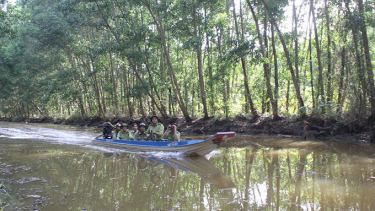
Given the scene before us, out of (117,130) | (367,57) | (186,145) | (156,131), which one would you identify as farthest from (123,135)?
(367,57)

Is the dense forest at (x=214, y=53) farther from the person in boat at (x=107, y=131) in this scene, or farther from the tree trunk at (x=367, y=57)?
the person in boat at (x=107, y=131)

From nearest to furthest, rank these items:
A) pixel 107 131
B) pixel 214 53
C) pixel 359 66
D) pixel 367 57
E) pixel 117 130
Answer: pixel 367 57
pixel 359 66
pixel 117 130
pixel 107 131
pixel 214 53

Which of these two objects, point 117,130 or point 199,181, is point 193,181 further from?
point 117,130

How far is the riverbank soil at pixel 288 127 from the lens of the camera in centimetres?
1188

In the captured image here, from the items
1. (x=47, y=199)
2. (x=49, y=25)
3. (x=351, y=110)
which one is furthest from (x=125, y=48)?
(x=47, y=199)

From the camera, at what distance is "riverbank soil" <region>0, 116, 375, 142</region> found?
11.9 metres

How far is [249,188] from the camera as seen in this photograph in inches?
217

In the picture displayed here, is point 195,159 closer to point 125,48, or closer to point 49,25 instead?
point 125,48

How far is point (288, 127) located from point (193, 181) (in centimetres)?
967

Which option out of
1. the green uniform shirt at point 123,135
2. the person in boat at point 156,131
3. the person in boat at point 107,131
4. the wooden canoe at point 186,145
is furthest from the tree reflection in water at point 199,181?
the person in boat at point 107,131

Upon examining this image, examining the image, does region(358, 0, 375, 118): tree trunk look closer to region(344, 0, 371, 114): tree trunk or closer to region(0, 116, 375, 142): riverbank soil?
region(344, 0, 371, 114): tree trunk

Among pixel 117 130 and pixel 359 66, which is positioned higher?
pixel 359 66

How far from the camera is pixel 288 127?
14.3 metres

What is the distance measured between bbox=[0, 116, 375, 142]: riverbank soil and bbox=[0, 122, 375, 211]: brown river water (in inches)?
118
